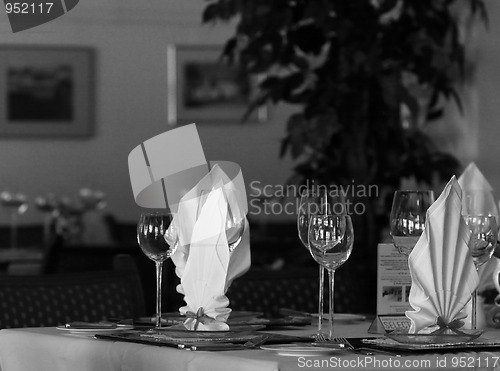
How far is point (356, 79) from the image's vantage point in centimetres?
361

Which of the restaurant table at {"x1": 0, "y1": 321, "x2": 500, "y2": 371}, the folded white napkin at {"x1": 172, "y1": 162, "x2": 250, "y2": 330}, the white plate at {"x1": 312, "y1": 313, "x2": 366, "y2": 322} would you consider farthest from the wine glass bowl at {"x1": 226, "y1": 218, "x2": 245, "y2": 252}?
the white plate at {"x1": 312, "y1": 313, "x2": 366, "y2": 322}

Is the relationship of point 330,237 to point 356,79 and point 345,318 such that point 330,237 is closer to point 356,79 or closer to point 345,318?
point 345,318

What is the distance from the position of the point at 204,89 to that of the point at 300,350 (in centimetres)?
590

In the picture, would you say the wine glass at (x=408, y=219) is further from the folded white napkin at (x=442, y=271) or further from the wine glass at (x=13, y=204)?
the wine glass at (x=13, y=204)

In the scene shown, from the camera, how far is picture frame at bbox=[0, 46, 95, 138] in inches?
273

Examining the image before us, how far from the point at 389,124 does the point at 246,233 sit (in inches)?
76.1

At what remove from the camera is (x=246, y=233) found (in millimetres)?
1844

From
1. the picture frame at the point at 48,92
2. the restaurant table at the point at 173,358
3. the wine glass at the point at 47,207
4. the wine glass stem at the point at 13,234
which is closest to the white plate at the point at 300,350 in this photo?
the restaurant table at the point at 173,358

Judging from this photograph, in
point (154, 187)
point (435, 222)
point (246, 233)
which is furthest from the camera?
point (154, 187)

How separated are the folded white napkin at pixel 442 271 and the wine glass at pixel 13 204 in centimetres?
491

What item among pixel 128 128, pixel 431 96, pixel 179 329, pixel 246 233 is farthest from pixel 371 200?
pixel 128 128

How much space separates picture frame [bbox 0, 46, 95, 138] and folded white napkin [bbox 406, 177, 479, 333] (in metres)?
5.58

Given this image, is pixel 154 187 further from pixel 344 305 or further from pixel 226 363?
pixel 226 363

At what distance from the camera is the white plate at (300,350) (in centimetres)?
140
